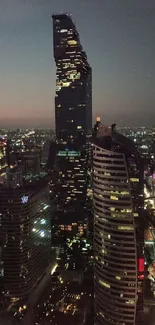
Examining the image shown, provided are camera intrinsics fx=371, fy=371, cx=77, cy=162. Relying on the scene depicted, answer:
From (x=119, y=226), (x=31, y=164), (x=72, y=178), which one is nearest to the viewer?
(x=119, y=226)

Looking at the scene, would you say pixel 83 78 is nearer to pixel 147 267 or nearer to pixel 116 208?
pixel 147 267

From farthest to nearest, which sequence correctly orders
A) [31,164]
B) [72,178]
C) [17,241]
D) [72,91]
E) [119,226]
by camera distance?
[72,91] < [31,164] < [72,178] < [17,241] < [119,226]

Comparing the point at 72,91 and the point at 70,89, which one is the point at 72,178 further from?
the point at 70,89

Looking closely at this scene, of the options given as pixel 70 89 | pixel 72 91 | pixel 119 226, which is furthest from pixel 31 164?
pixel 119 226

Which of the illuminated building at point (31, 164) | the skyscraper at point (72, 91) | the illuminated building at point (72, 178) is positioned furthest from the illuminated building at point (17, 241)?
the skyscraper at point (72, 91)

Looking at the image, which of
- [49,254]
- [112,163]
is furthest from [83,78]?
[112,163]

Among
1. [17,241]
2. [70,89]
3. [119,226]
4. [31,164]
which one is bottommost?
[17,241]

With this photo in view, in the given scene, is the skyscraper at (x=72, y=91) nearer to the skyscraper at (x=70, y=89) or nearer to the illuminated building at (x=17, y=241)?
the skyscraper at (x=70, y=89)
